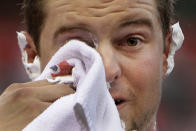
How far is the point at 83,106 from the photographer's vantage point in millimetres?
1252

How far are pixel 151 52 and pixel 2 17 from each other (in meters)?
3.63

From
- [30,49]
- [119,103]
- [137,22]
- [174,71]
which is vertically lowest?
[174,71]

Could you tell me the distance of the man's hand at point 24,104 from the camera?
1.27 metres

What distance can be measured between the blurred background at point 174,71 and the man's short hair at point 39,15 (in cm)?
256

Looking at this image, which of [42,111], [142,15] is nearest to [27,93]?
[42,111]

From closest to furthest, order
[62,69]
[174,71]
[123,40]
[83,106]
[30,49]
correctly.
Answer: [83,106], [62,69], [123,40], [30,49], [174,71]

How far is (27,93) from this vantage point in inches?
51.4

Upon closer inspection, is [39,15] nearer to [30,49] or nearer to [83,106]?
[30,49]

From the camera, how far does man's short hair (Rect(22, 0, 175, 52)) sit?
2.00 meters

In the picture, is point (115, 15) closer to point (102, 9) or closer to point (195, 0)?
point (102, 9)

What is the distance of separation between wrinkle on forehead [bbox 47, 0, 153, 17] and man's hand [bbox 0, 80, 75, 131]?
0.53 metres

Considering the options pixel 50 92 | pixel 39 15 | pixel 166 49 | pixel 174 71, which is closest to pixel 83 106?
pixel 50 92

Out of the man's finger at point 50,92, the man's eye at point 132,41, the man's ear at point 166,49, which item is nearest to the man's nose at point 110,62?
the man's eye at point 132,41

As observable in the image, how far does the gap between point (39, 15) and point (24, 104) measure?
78 centimetres
